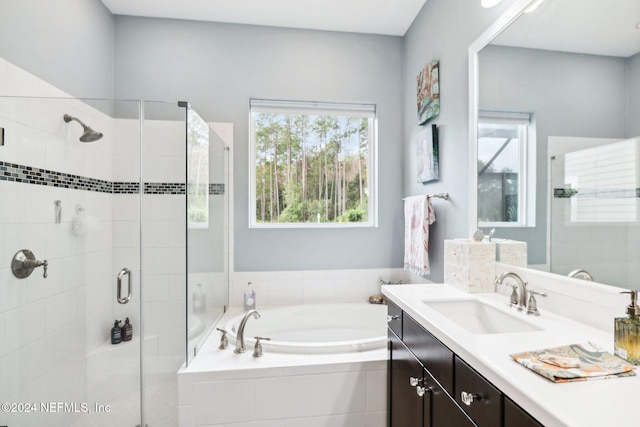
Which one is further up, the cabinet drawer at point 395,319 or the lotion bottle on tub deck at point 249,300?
the cabinet drawer at point 395,319

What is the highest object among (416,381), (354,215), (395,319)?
(354,215)

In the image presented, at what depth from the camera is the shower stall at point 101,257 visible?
1.45 m

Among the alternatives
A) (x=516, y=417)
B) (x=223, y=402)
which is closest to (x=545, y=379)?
(x=516, y=417)

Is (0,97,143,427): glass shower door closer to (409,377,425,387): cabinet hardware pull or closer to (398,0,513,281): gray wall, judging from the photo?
(409,377,425,387): cabinet hardware pull

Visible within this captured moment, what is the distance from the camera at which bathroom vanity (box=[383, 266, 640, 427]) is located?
593 mm

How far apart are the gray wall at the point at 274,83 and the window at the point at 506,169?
1.06 metres

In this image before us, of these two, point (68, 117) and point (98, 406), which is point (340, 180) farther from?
point (98, 406)

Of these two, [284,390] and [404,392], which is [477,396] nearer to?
[404,392]

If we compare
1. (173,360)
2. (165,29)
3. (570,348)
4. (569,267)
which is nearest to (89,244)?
(173,360)

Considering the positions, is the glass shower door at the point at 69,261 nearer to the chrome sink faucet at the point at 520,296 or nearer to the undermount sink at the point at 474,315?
the undermount sink at the point at 474,315

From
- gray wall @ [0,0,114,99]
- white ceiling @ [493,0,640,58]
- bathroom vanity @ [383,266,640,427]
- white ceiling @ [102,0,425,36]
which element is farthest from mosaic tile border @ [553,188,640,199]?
gray wall @ [0,0,114,99]

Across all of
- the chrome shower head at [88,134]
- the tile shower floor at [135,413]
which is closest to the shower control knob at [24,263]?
the chrome shower head at [88,134]

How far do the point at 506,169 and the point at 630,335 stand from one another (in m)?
0.89

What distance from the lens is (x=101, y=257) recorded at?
1.75 metres
